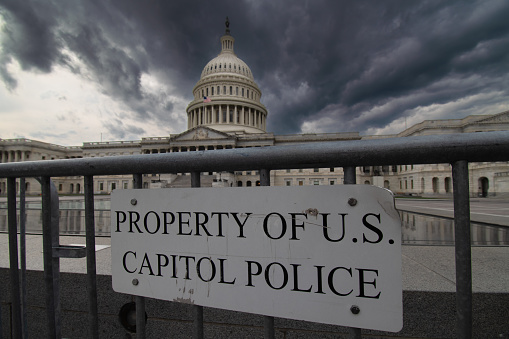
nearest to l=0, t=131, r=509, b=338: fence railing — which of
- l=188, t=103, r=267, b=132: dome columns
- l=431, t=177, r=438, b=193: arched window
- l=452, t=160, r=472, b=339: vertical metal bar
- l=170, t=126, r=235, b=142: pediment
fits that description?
l=452, t=160, r=472, b=339: vertical metal bar

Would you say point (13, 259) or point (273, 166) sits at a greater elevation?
point (273, 166)

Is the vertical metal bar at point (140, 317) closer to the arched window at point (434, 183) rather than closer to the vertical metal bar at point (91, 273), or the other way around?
the vertical metal bar at point (91, 273)

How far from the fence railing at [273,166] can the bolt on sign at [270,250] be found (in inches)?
4.2

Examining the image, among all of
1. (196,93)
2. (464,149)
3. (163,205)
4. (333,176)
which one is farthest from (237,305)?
(196,93)

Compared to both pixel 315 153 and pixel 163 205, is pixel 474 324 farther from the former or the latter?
pixel 163 205

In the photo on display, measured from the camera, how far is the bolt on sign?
1.06m

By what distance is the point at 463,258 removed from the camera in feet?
3.40

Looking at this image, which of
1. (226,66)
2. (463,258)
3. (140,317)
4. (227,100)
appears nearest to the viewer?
(463,258)

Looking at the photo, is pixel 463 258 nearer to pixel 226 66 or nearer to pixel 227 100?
pixel 227 100

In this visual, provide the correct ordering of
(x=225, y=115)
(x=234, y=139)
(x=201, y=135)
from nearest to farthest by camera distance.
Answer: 1. (x=234, y=139)
2. (x=201, y=135)
3. (x=225, y=115)

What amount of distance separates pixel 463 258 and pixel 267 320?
88 centimetres

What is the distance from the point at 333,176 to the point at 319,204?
57976mm

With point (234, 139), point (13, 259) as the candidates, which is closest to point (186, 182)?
point (234, 139)

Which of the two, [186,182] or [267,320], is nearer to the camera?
[267,320]
